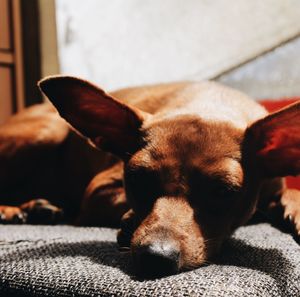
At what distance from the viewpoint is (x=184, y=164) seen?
1.50m

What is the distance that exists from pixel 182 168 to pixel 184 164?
0.04 feet

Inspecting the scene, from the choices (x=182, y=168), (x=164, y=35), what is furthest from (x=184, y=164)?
(x=164, y=35)

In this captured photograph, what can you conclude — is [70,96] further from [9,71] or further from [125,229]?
[9,71]

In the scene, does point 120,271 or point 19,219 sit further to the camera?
point 19,219

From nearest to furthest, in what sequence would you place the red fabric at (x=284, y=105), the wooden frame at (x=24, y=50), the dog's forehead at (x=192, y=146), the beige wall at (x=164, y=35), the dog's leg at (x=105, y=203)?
the dog's forehead at (x=192, y=146), the dog's leg at (x=105, y=203), the red fabric at (x=284, y=105), the beige wall at (x=164, y=35), the wooden frame at (x=24, y=50)

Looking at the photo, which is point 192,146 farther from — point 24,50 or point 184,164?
point 24,50

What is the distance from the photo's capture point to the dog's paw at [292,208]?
1.72 meters

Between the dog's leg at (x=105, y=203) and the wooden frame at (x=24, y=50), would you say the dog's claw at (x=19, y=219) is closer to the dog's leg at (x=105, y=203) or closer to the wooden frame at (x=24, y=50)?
the dog's leg at (x=105, y=203)

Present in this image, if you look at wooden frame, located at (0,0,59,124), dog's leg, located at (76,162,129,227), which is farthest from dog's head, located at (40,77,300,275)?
wooden frame, located at (0,0,59,124)

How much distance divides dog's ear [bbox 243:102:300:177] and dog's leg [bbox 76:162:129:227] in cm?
65

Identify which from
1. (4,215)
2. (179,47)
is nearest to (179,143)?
(4,215)

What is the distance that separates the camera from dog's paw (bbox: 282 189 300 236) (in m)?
1.72

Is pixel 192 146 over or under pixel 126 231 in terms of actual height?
over

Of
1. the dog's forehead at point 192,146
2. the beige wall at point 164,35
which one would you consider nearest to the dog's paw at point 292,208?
the dog's forehead at point 192,146
